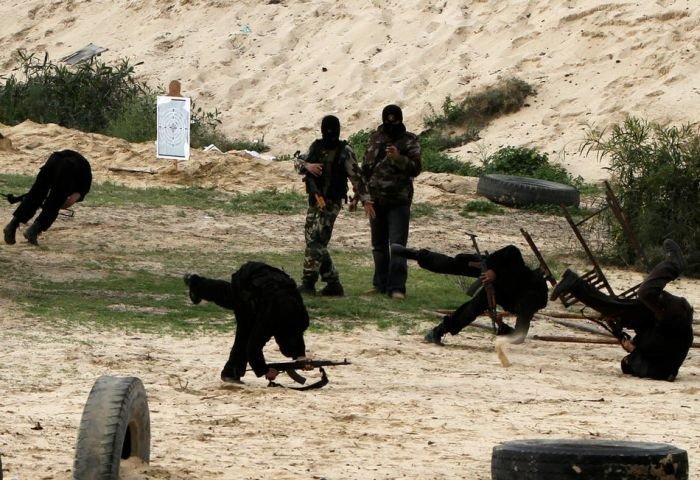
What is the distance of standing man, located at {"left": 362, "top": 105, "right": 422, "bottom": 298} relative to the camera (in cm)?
1485

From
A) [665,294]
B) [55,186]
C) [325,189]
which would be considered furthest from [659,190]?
[665,294]

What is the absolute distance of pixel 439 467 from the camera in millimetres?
8062

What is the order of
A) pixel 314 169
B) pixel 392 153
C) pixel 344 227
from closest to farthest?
pixel 314 169, pixel 392 153, pixel 344 227

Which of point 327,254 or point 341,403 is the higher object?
point 327,254

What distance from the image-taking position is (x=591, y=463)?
7.02 meters

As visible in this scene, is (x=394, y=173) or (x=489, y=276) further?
(x=394, y=173)

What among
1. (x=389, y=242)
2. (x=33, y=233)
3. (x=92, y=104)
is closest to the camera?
(x=389, y=242)

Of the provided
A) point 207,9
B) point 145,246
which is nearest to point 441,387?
point 145,246

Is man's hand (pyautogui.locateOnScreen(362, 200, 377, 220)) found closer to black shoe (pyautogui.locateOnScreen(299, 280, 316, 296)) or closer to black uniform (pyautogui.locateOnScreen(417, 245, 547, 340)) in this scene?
black shoe (pyautogui.locateOnScreen(299, 280, 316, 296))

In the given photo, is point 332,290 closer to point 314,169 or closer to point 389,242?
point 389,242

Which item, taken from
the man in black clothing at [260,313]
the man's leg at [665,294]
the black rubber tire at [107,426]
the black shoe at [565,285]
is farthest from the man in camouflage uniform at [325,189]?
the black rubber tire at [107,426]

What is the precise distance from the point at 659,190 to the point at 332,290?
16.8ft

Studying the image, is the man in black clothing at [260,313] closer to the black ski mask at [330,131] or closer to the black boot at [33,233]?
the black ski mask at [330,131]

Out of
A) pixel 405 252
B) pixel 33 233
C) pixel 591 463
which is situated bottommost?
pixel 591 463
